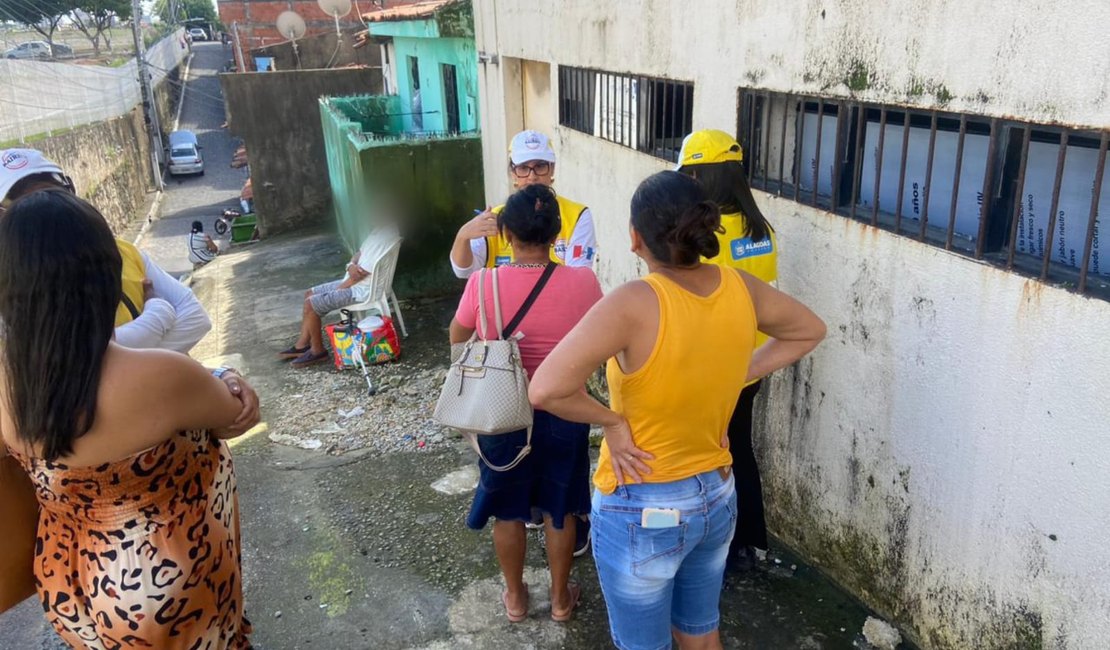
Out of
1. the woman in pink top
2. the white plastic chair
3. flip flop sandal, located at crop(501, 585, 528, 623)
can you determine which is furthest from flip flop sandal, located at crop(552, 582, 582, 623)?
the white plastic chair

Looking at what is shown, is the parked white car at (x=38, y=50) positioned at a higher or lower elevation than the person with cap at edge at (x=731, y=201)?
higher

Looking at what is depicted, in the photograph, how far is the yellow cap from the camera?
2678mm

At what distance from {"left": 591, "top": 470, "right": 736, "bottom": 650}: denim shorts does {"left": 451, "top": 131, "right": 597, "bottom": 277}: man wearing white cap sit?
136cm

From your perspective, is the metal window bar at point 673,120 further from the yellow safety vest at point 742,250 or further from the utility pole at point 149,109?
the utility pole at point 149,109

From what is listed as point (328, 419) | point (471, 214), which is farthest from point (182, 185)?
point (328, 419)

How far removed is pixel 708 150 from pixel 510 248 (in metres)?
0.89

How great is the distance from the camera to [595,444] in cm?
442

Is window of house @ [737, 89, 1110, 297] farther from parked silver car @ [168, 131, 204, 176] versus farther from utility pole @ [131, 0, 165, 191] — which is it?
parked silver car @ [168, 131, 204, 176]

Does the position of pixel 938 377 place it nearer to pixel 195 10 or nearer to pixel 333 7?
pixel 333 7

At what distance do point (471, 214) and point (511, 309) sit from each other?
560cm

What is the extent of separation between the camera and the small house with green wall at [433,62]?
8.55 metres

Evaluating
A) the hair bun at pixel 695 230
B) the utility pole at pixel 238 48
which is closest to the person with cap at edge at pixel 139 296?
the hair bun at pixel 695 230

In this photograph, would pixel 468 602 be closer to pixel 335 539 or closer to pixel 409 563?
pixel 409 563

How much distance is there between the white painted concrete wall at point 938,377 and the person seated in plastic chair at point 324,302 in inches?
151
